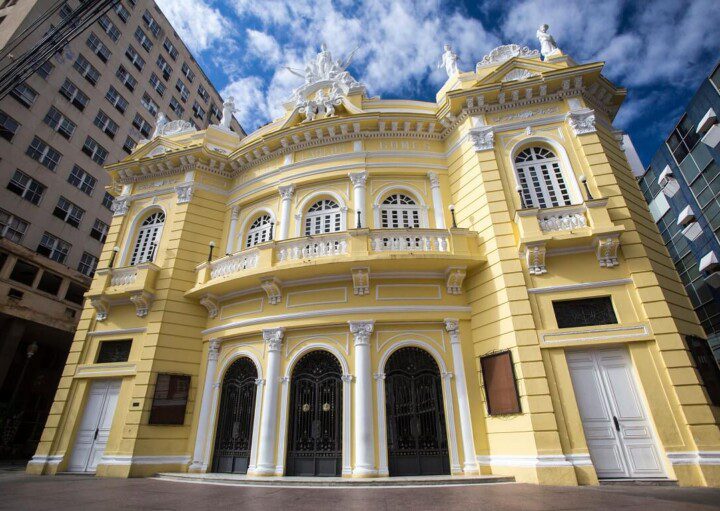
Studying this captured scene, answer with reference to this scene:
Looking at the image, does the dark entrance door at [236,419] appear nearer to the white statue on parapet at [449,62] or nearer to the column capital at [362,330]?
the column capital at [362,330]

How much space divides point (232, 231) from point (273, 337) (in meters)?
5.44

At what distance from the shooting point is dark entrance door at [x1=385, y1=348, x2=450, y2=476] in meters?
9.57

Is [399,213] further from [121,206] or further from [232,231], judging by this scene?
[121,206]

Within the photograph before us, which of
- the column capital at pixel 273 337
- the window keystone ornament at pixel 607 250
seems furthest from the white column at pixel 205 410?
the window keystone ornament at pixel 607 250

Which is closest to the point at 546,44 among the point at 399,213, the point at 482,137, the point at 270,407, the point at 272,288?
the point at 482,137

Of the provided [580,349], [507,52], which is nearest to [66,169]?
[507,52]

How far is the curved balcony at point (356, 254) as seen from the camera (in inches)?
420

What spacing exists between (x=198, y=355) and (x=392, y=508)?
892cm

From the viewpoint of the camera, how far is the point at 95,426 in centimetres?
1187

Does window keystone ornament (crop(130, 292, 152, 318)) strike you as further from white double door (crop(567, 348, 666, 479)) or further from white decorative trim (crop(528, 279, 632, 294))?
white double door (crop(567, 348, 666, 479))

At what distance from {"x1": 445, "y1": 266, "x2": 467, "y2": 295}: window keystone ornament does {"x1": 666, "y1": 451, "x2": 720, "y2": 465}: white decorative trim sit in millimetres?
5748

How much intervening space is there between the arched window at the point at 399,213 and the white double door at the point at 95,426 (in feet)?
33.7

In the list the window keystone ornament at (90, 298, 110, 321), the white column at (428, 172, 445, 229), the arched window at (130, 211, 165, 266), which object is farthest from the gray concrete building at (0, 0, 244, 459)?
the white column at (428, 172, 445, 229)

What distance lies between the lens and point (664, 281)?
9.80m
